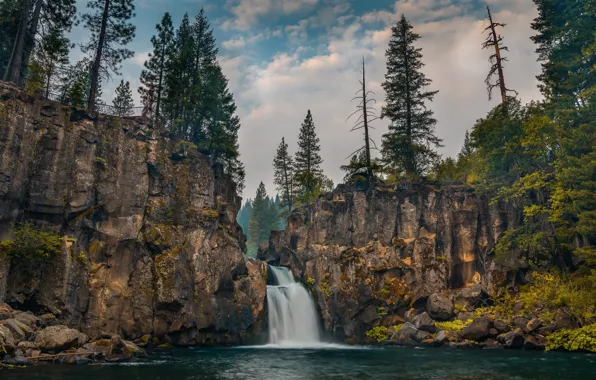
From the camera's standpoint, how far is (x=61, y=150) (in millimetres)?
29875

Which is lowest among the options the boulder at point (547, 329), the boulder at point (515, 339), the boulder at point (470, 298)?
the boulder at point (515, 339)

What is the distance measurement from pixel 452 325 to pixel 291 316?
15.6 meters

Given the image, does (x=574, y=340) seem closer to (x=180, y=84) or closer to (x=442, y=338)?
(x=442, y=338)

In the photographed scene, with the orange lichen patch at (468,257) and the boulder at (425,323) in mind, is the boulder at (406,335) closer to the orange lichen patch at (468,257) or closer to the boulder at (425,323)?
the boulder at (425,323)

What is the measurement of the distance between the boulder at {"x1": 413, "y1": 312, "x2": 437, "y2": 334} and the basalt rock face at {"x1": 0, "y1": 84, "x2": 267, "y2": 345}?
14.9m

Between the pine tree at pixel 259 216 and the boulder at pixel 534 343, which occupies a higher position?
the pine tree at pixel 259 216

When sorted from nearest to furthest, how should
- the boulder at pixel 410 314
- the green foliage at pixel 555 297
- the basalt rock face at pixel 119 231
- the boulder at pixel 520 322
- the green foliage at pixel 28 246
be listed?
the green foliage at pixel 28 246
the green foliage at pixel 555 297
the basalt rock face at pixel 119 231
the boulder at pixel 520 322
the boulder at pixel 410 314

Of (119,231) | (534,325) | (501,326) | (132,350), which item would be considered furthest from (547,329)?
(119,231)

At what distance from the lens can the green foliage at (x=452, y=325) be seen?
33.8 metres

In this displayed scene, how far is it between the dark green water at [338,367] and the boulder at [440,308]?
736 cm

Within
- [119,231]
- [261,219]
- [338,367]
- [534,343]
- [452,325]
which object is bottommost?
[338,367]

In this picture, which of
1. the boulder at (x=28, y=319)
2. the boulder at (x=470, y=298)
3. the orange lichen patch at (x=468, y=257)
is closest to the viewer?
the boulder at (x=28, y=319)

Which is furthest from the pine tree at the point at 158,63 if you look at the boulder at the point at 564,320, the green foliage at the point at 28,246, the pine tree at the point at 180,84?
the boulder at the point at 564,320

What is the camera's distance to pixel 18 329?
69.5 feet
